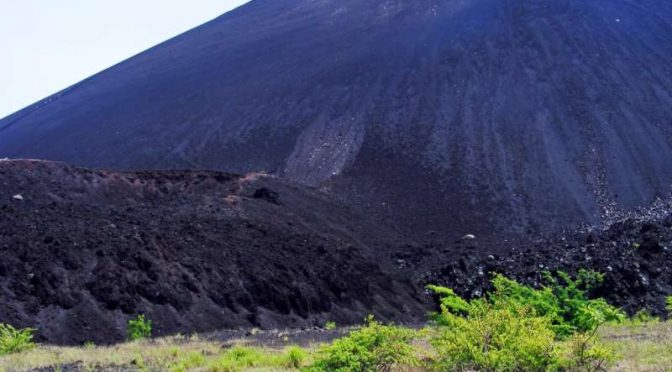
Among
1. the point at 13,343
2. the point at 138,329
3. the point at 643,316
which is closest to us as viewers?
the point at 13,343

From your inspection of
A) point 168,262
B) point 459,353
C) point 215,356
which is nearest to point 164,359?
point 215,356

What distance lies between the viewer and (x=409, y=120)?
42875 millimetres

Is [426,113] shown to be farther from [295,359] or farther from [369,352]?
[369,352]

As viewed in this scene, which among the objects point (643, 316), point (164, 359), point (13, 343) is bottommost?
point (643, 316)

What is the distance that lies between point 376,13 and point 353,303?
39.4 metres

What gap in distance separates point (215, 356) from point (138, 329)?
569cm

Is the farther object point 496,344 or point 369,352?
point 369,352

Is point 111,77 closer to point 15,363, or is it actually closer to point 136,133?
point 136,133

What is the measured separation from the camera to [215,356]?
1281 cm

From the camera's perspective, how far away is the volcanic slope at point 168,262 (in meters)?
18.8

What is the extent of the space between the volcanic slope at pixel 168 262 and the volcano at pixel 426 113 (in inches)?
316

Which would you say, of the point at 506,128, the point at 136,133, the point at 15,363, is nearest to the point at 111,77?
the point at 136,133

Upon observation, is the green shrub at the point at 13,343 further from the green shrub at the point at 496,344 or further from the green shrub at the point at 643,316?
the green shrub at the point at 643,316

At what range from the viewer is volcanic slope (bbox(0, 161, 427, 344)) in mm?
18750
